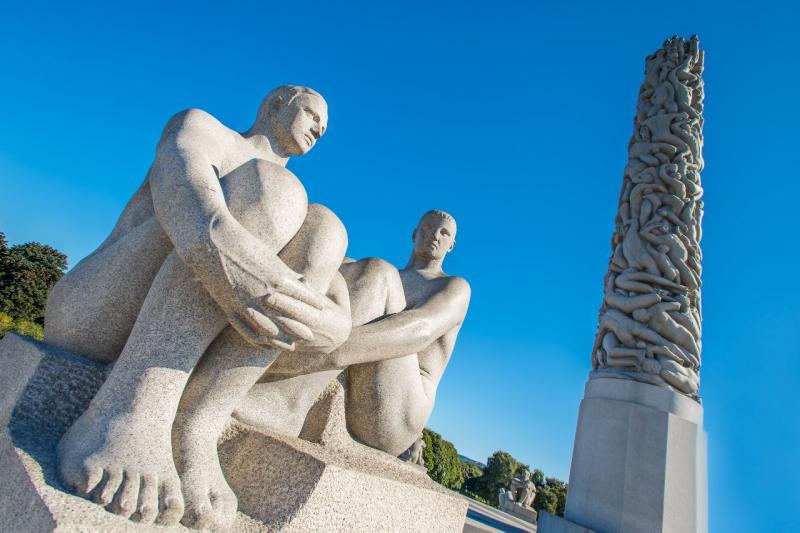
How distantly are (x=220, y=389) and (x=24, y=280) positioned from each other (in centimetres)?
3880

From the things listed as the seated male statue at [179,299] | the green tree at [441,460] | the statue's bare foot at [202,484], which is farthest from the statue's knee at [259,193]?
the green tree at [441,460]

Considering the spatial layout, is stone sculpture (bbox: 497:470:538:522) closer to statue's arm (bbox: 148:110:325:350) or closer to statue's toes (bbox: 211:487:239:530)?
statue's toes (bbox: 211:487:239:530)

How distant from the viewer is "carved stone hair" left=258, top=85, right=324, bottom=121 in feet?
7.91

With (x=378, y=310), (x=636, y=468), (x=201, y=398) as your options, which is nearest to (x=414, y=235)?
(x=378, y=310)

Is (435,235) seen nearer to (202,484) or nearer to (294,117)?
(294,117)

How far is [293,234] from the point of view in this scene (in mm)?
1930

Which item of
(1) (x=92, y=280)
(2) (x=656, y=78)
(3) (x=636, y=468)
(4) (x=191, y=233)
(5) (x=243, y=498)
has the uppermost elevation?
(2) (x=656, y=78)

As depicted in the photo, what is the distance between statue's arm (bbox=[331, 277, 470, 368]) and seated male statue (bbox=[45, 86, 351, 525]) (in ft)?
0.82

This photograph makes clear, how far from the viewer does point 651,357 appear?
7.40 metres

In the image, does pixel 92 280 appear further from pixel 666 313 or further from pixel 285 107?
pixel 666 313

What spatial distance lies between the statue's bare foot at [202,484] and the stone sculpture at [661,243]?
7122mm

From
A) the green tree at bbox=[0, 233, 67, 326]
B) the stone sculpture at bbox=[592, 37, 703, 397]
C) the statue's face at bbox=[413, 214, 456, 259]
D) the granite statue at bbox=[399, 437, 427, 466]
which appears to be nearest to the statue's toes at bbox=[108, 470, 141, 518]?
the granite statue at bbox=[399, 437, 427, 466]

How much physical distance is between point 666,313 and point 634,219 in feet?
6.25

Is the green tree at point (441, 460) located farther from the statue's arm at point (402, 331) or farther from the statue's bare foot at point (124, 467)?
the statue's bare foot at point (124, 467)
